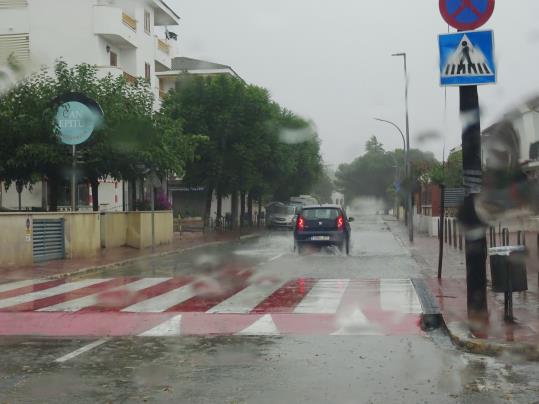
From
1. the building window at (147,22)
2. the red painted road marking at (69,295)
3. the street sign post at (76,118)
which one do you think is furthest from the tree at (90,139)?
the building window at (147,22)

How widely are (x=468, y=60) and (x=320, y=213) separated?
43.5 feet

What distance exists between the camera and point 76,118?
19.2 meters

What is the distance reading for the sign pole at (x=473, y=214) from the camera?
823 centimetres

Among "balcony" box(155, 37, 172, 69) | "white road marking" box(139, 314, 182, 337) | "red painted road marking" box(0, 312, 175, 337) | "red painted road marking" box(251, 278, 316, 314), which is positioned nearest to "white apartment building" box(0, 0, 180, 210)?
"balcony" box(155, 37, 172, 69)

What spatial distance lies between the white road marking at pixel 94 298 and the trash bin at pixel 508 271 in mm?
5840

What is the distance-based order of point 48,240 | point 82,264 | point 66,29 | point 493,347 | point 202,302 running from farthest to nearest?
point 66,29 → point 48,240 → point 82,264 → point 202,302 → point 493,347

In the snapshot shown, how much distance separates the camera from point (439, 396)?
5.36 metres

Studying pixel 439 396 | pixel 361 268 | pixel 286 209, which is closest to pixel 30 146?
pixel 361 268

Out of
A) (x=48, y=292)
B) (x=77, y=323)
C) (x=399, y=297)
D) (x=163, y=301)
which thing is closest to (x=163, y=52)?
(x=48, y=292)

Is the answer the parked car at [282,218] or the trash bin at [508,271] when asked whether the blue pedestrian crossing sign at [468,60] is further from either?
the parked car at [282,218]

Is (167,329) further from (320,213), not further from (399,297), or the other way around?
(320,213)

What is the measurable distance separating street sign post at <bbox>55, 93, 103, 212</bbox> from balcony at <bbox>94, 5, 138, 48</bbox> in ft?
46.7

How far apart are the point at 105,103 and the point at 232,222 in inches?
810

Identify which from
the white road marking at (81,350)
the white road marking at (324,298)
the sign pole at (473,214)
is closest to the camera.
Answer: the white road marking at (81,350)
